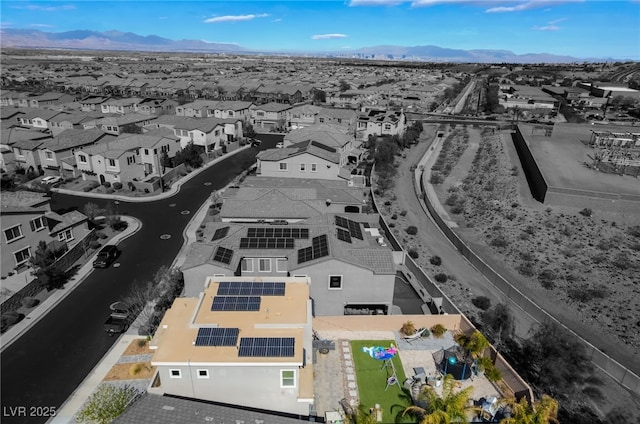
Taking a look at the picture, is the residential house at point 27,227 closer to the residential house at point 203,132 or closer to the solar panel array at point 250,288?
the solar panel array at point 250,288

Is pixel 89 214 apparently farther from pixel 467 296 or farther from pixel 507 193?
pixel 507 193

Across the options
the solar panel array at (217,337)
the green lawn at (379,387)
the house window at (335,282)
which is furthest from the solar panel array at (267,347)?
the house window at (335,282)

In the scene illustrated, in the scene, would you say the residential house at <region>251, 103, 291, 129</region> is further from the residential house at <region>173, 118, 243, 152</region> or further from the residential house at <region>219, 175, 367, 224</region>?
the residential house at <region>219, 175, 367, 224</region>

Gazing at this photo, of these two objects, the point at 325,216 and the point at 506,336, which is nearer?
the point at 506,336

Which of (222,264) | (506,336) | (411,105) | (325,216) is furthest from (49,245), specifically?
(411,105)

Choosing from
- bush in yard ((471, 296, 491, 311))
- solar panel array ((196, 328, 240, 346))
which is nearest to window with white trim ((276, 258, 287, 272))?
solar panel array ((196, 328, 240, 346))

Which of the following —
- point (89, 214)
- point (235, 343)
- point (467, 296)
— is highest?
point (235, 343)
